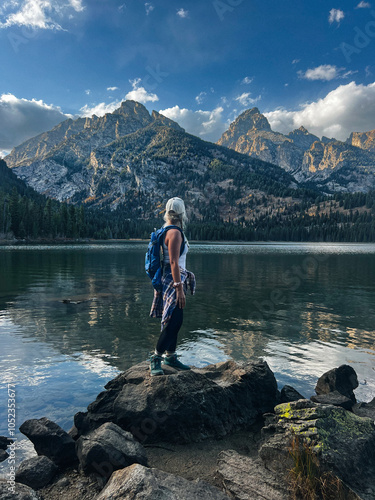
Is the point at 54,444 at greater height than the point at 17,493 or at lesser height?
lesser

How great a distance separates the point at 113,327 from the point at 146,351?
5.01 metres

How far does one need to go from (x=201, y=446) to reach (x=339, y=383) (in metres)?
5.65

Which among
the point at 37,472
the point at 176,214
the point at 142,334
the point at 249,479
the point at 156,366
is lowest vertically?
the point at 142,334

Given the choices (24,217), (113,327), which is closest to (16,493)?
(113,327)

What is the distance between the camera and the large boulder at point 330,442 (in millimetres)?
5215

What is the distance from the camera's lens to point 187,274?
873 cm

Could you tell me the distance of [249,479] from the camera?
17.6ft

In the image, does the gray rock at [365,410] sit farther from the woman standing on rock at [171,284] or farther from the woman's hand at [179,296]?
the woman's hand at [179,296]

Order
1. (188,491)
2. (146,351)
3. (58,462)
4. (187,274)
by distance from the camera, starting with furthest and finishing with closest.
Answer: (146,351), (187,274), (58,462), (188,491)

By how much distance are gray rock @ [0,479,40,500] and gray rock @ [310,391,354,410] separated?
24.9ft

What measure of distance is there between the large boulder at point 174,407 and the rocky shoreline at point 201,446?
0.02m

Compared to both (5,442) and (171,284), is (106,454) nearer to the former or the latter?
(5,442)

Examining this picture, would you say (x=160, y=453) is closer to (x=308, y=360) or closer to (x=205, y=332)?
(x=308, y=360)

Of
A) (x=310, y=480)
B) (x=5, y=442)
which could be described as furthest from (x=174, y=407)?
(x=5, y=442)
